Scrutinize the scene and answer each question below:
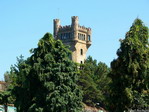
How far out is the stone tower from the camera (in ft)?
343

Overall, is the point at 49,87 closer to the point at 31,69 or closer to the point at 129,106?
the point at 31,69

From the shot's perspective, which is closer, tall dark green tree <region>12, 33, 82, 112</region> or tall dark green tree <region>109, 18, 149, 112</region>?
tall dark green tree <region>109, 18, 149, 112</region>

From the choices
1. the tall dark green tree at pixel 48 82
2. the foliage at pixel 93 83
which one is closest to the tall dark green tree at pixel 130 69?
the tall dark green tree at pixel 48 82

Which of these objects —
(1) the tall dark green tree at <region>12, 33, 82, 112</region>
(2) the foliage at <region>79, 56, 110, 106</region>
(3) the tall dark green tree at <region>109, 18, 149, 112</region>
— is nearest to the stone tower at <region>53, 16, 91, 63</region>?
(2) the foliage at <region>79, 56, 110, 106</region>

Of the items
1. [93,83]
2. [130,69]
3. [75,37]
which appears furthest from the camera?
[75,37]

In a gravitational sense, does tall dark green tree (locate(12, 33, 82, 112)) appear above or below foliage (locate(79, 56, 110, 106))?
below

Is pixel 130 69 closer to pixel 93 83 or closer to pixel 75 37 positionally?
pixel 93 83

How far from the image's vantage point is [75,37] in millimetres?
105000

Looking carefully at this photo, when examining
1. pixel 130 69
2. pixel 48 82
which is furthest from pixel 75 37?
pixel 130 69

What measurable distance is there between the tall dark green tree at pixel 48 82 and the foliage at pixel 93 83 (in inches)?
1504

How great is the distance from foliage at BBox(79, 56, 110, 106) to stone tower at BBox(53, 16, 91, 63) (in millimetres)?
20819

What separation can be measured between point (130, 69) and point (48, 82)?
754cm

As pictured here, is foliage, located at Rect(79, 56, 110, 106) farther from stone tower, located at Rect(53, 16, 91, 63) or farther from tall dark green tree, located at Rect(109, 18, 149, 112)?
tall dark green tree, located at Rect(109, 18, 149, 112)

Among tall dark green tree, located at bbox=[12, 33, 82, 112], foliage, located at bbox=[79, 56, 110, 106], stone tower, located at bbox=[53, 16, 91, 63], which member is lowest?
tall dark green tree, located at bbox=[12, 33, 82, 112]
